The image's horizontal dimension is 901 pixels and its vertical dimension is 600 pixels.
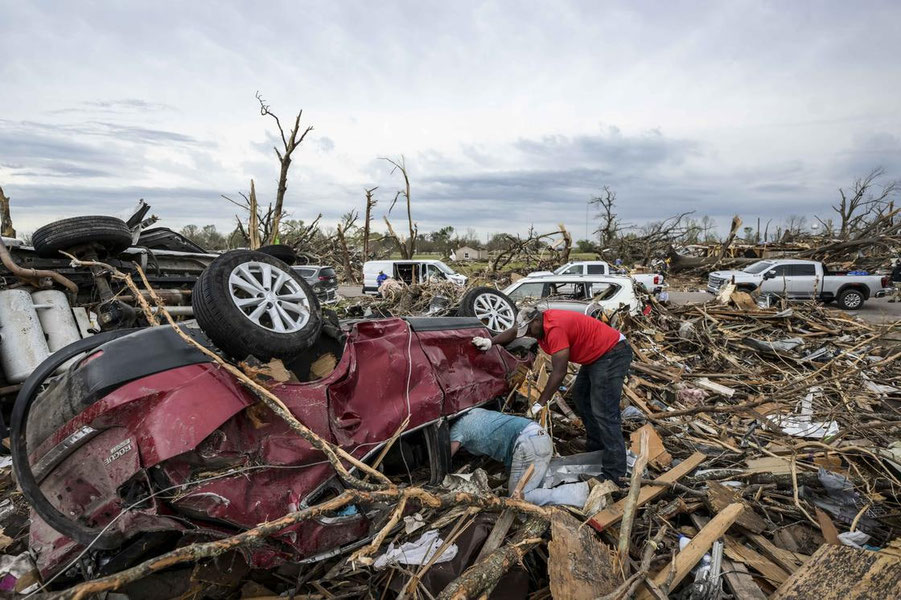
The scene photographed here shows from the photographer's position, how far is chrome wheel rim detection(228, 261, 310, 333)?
3.05 m

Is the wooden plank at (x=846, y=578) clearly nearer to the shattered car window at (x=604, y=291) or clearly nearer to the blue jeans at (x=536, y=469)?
the blue jeans at (x=536, y=469)

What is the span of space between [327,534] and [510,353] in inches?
91.8

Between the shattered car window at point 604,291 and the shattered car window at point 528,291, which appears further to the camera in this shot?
the shattered car window at point 528,291

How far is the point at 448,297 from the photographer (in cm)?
1012

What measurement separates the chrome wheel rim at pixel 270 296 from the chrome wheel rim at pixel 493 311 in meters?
2.85

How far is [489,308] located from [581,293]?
353 cm

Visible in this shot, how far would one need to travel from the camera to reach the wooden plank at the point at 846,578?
2.23m

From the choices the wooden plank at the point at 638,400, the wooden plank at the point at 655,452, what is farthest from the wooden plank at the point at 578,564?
the wooden plank at the point at 638,400

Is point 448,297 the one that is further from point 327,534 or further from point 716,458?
point 327,534

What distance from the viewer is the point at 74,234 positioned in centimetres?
457

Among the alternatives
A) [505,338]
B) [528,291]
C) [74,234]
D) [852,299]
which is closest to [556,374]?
[505,338]

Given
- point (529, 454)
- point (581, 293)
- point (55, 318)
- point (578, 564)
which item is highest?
point (55, 318)

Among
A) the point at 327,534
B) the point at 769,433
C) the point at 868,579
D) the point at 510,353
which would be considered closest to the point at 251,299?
the point at 327,534

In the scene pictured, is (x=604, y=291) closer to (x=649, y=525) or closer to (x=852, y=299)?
(x=649, y=525)
